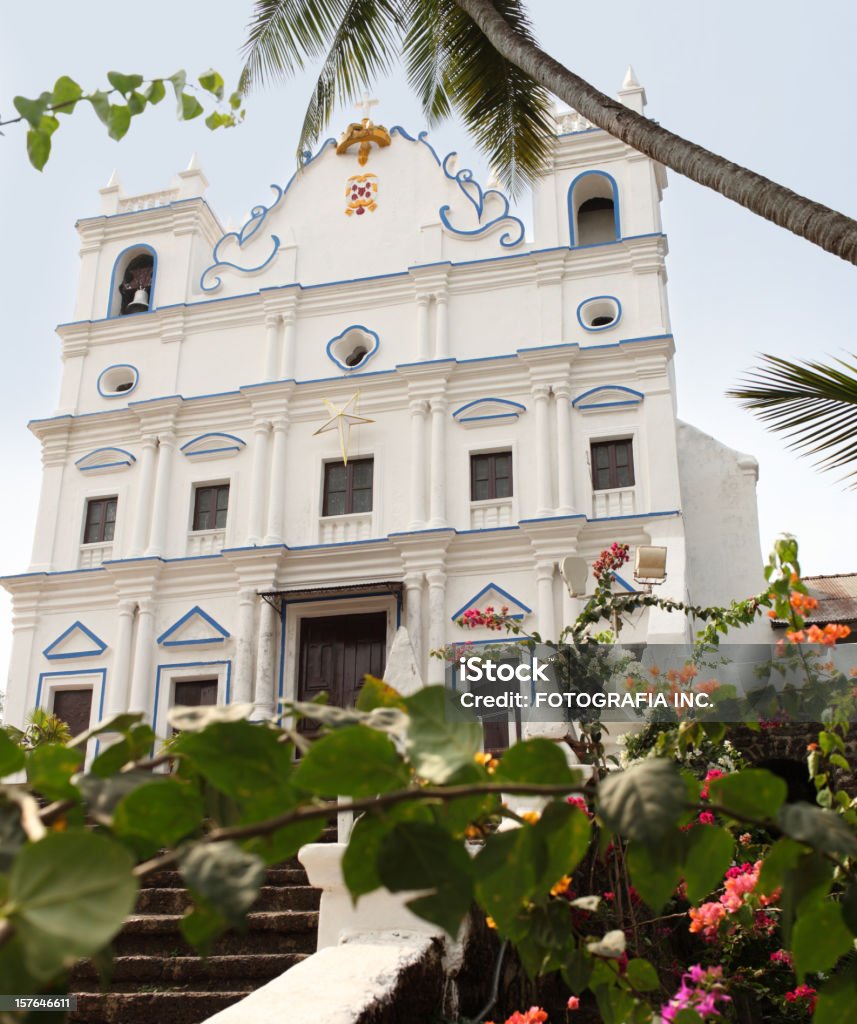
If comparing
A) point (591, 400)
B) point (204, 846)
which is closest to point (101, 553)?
point (591, 400)

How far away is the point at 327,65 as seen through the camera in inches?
426

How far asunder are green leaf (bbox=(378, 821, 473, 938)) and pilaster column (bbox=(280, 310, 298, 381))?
51.0 ft

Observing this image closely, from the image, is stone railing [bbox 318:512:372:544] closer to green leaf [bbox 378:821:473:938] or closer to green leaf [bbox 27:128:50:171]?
green leaf [bbox 27:128:50:171]

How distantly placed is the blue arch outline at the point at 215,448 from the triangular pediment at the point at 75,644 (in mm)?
3079

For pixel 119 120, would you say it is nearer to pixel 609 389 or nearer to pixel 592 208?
pixel 609 389

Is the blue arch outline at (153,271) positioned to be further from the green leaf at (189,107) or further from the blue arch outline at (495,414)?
the green leaf at (189,107)

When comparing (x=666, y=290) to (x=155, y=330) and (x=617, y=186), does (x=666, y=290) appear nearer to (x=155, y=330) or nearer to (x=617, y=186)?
(x=617, y=186)

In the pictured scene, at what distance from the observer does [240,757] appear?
0.85 m

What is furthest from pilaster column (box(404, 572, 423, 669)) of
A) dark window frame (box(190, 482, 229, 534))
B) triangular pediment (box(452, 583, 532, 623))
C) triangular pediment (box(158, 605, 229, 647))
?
dark window frame (box(190, 482, 229, 534))

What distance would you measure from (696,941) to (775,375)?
9.76 feet

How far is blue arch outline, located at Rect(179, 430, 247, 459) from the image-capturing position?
16.0m

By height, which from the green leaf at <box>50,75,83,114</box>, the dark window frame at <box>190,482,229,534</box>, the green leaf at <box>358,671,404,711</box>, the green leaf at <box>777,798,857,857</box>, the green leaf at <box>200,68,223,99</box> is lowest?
the green leaf at <box>777,798,857,857</box>

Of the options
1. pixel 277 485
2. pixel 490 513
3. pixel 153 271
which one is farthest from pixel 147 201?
pixel 490 513

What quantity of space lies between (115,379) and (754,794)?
17.3m
